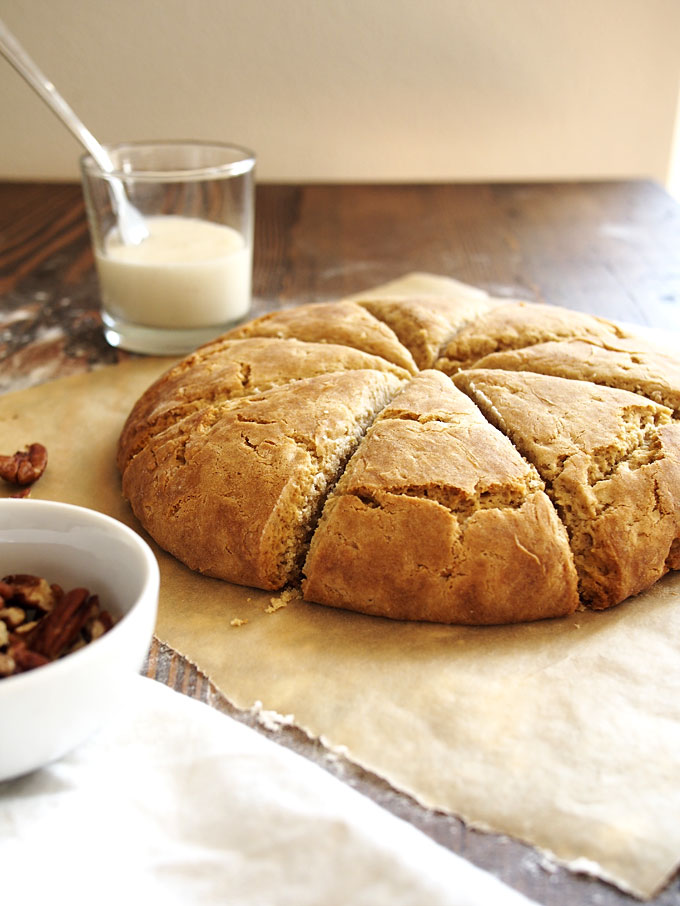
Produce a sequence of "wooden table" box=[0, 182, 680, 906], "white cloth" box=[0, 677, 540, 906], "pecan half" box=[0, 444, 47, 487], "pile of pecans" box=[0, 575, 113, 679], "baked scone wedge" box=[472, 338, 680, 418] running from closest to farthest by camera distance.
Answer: "white cloth" box=[0, 677, 540, 906]
"pile of pecans" box=[0, 575, 113, 679]
"baked scone wedge" box=[472, 338, 680, 418]
"pecan half" box=[0, 444, 47, 487]
"wooden table" box=[0, 182, 680, 906]

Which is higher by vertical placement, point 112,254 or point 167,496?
point 112,254

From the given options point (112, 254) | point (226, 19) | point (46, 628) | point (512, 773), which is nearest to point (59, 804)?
point (46, 628)

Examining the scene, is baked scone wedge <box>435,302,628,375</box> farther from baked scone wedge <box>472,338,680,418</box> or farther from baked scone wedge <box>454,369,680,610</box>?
baked scone wedge <box>454,369,680,610</box>

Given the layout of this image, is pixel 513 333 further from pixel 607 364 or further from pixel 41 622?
pixel 41 622

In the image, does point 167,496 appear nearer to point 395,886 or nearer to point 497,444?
point 497,444

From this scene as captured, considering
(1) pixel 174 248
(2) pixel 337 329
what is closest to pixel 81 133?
(1) pixel 174 248

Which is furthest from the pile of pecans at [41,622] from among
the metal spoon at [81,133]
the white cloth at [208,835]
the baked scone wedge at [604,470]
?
the metal spoon at [81,133]

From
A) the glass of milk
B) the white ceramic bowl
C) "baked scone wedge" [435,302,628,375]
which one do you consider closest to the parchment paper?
the white ceramic bowl

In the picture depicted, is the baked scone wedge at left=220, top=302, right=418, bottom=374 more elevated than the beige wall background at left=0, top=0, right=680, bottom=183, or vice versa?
the beige wall background at left=0, top=0, right=680, bottom=183

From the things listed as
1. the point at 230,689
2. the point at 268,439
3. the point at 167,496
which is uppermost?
the point at 268,439

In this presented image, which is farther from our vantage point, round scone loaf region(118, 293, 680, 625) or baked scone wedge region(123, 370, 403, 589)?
baked scone wedge region(123, 370, 403, 589)
